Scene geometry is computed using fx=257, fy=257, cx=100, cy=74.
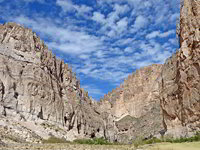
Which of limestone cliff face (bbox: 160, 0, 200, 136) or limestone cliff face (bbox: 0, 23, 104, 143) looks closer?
limestone cliff face (bbox: 160, 0, 200, 136)

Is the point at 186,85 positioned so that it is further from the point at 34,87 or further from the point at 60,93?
the point at 60,93

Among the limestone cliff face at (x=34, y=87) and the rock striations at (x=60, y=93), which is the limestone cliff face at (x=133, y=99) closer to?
the rock striations at (x=60, y=93)

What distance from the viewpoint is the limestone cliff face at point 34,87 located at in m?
44.1

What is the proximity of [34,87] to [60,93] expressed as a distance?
1050cm

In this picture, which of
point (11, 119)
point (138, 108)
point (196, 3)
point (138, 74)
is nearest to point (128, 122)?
point (138, 108)

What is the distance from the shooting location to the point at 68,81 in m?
66.5

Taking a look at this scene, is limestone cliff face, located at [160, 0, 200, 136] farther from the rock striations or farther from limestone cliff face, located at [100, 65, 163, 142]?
limestone cliff face, located at [100, 65, 163, 142]

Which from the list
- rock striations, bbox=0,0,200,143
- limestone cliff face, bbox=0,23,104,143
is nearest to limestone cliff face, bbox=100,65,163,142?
rock striations, bbox=0,0,200,143

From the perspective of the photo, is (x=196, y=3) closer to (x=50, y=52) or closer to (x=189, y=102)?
(x=189, y=102)

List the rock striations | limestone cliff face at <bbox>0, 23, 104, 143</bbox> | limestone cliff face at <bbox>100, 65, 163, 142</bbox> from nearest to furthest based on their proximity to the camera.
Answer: the rock striations < limestone cliff face at <bbox>0, 23, 104, 143</bbox> < limestone cliff face at <bbox>100, 65, 163, 142</bbox>

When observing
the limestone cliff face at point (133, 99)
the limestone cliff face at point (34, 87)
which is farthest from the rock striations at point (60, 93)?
the limestone cliff face at point (133, 99)

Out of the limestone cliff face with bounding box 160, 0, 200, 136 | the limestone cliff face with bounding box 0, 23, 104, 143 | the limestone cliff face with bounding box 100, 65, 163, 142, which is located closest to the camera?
the limestone cliff face with bounding box 160, 0, 200, 136

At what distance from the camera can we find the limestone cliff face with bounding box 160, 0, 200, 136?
27984mm

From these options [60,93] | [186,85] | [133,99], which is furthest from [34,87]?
[133,99]
